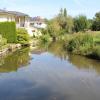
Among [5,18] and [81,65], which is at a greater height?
[5,18]

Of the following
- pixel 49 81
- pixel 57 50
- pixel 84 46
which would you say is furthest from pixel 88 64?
pixel 57 50

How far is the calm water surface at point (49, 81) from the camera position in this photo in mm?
12955

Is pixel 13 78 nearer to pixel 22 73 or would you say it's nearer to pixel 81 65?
pixel 22 73

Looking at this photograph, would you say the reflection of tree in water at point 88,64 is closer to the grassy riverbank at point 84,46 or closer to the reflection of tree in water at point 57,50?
the grassy riverbank at point 84,46

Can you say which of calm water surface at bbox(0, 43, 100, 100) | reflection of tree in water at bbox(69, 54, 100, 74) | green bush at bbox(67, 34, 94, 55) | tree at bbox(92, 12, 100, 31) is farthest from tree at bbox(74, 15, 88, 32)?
calm water surface at bbox(0, 43, 100, 100)

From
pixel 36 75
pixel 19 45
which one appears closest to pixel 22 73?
pixel 36 75

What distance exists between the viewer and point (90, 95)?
13.0 meters

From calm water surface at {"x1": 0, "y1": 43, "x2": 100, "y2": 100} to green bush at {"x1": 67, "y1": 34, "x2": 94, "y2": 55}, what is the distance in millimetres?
5649

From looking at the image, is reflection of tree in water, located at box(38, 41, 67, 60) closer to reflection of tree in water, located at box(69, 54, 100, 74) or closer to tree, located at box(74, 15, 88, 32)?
reflection of tree in water, located at box(69, 54, 100, 74)

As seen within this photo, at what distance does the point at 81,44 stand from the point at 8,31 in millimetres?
11116

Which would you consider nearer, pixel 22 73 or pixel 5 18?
pixel 22 73

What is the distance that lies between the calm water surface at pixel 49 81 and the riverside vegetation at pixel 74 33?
634 cm

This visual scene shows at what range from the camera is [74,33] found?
35938 millimetres

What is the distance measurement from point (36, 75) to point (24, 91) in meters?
4.04
